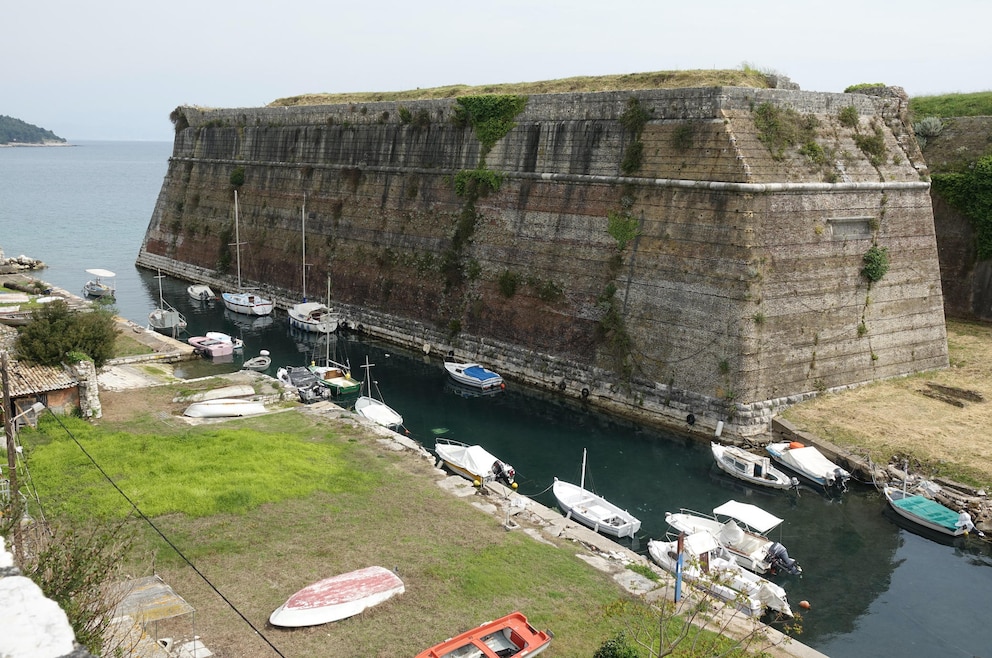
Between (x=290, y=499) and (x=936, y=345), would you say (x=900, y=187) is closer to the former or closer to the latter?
(x=936, y=345)

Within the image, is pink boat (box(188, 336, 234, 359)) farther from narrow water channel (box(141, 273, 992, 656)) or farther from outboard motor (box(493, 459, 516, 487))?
outboard motor (box(493, 459, 516, 487))

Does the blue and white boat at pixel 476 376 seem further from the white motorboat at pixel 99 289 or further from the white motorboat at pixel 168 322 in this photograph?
the white motorboat at pixel 99 289

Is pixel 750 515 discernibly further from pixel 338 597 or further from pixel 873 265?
pixel 873 265

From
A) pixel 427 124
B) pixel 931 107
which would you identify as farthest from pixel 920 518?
pixel 931 107

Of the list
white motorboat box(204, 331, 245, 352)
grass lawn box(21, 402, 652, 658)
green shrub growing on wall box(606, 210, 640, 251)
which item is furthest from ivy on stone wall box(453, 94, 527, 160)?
grass lawn box(21, 402, 652, 658)

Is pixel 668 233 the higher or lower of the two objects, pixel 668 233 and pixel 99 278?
the higher

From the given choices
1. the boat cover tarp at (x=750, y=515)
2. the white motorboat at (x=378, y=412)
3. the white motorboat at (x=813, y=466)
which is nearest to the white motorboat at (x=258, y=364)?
the white motorboat at (x=378, y=412)

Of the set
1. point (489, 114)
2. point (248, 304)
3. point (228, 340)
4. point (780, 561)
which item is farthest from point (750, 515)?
point (248, 304)
